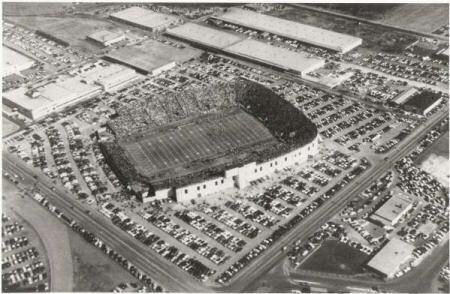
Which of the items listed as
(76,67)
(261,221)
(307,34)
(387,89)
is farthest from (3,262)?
(307,34)

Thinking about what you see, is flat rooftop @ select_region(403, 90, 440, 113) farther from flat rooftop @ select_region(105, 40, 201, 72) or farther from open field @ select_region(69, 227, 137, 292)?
open field @ select_region(69, 227, 137, 292)

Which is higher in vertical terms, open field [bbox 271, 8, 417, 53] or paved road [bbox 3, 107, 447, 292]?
open field [bbox 271, 8, 417, 53]

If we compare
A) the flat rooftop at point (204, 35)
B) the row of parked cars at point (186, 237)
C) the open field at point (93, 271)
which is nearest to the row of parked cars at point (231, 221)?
the row of parked cars at point (186, 237)

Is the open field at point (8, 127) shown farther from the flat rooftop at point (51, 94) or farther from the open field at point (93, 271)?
the open field at point (93, 271)

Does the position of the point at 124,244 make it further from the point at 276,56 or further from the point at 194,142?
the point at 276,56

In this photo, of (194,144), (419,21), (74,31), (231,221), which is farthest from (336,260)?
(74,31)

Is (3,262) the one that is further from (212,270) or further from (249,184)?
(249,184)

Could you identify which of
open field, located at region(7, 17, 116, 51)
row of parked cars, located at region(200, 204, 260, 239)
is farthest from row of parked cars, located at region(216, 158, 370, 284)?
open field, located at region(7, 17, 116, 51)
